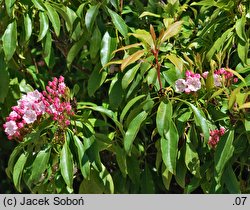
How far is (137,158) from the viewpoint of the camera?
2.49 metres

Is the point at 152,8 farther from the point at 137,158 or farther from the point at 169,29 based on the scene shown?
the point at 137,158

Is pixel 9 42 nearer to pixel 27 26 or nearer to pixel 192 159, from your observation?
pixel 27 26

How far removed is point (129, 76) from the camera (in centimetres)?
218

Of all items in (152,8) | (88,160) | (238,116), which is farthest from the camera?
(152,8)

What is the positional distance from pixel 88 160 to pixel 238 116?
1.90ft

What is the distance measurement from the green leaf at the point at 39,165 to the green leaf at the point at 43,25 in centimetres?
46

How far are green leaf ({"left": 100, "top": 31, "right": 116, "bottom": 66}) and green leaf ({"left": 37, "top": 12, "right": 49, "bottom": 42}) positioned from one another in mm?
228

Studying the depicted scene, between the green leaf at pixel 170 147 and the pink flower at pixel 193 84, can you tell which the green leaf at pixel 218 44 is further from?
the green leaf at pixel 170 147

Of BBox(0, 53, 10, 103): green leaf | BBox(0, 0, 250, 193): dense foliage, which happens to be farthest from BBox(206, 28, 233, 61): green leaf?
BBox(0, 53, 10, 103): green leaf

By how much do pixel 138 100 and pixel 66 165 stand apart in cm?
38

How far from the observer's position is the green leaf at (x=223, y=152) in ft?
6.72

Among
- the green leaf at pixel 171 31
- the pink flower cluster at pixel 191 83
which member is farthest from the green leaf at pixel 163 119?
the green leaf at pixel 171 31
